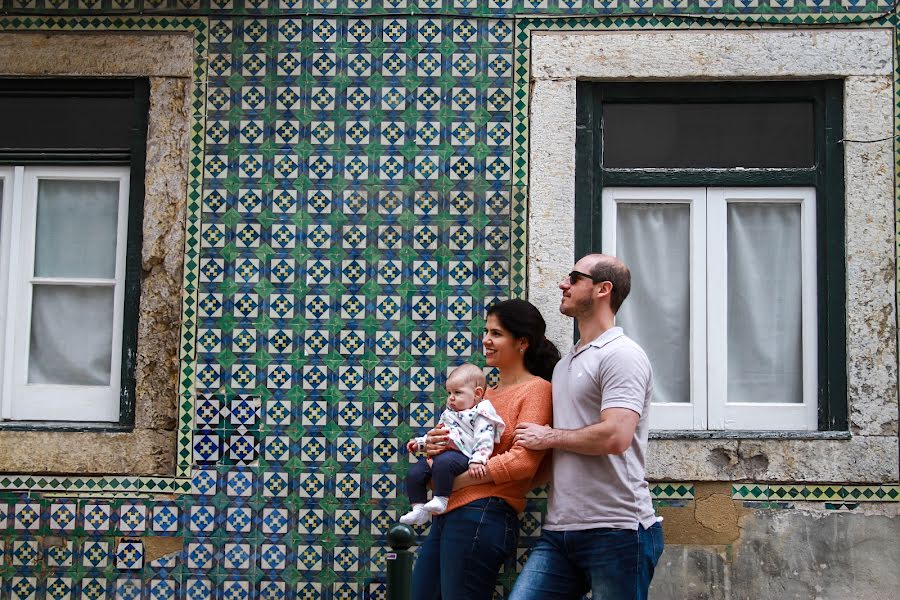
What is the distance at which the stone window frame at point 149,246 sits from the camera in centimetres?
523

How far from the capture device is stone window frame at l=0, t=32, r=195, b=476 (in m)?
5.23

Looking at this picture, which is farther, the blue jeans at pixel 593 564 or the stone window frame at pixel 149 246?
the stone window frame at pixel 149 246

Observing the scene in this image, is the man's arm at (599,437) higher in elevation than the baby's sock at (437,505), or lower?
higher

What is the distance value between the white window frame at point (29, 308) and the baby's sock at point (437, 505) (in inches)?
73.0

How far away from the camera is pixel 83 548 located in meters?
5.23

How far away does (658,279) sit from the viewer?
5.37 meters

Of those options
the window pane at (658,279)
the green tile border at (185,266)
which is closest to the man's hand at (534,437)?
the window pane at (658,279)

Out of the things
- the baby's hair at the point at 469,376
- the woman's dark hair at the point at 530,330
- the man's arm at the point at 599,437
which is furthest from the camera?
the woman's dark hair at the point at 530,330

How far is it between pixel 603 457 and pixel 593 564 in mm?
397

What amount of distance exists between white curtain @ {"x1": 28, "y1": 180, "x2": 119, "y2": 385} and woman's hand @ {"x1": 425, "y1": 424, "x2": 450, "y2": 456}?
1.88m

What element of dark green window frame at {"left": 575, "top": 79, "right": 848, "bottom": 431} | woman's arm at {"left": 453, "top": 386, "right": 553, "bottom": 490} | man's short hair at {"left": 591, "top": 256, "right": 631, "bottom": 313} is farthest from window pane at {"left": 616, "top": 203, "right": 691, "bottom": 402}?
woman's arm at {"left": 453, "top": 386, "right": 553, "bottom": 490}

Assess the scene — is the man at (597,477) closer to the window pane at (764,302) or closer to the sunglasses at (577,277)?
the sunglasses at (577,277)

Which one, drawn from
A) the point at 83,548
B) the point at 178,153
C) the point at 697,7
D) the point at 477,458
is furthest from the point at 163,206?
the point at 697,7

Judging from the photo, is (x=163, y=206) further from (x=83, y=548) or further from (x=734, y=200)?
(x=734, y=200)
